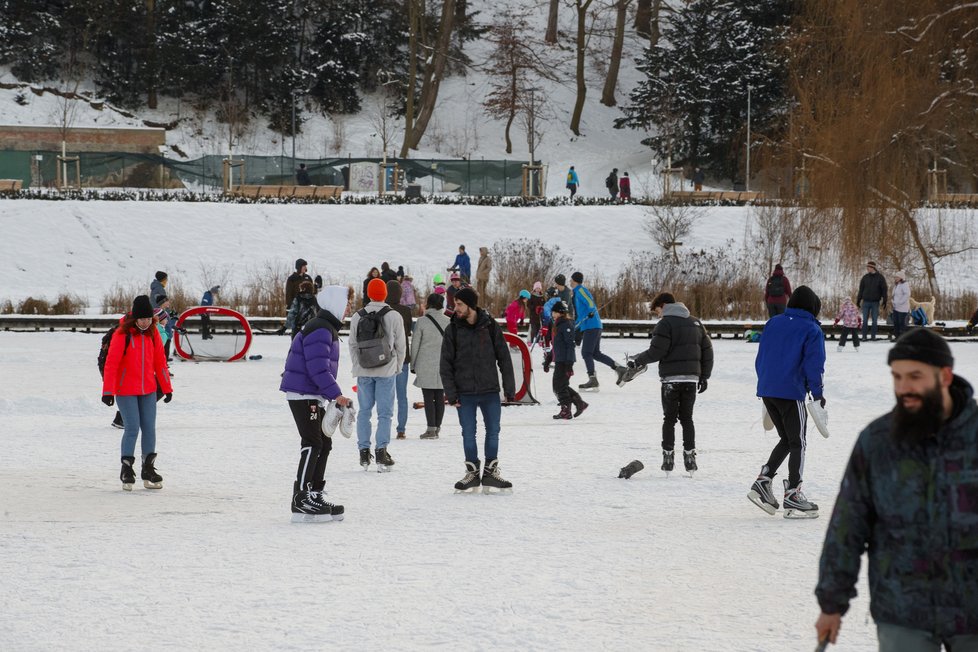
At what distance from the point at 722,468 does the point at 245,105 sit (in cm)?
5639

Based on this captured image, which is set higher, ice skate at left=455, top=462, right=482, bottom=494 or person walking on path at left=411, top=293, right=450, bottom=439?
person walking on path at left=411, top=293, right=450, bottom=439

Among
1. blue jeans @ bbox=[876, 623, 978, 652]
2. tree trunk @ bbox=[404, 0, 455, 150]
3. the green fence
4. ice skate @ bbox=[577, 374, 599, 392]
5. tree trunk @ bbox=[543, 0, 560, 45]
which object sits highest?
tree trunk @ bbox=[543, 0, 560, 45]

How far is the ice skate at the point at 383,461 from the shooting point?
1066 cm

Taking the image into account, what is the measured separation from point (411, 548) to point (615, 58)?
199 feet

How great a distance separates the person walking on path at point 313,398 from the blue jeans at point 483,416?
4.38 feet

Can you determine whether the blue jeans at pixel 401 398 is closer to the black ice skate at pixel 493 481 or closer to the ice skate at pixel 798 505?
the black ice skate at pixel 493 481

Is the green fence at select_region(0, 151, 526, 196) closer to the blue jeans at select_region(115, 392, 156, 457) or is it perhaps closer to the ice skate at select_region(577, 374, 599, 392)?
the ice skate at select_region(577, 374, 599, 392)

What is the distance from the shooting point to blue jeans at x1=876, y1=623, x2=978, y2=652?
3.41 m

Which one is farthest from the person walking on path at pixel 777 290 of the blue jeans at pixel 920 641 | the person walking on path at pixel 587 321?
the blue jeans at pixel 920 641

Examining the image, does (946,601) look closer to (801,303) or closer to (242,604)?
(242,604)

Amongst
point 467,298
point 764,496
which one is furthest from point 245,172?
point 764,496

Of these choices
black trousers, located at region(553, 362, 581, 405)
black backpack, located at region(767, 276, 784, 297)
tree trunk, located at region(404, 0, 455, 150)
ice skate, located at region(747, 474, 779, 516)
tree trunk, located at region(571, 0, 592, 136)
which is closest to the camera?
ice skate, located at region(747, 474, 779, 516)

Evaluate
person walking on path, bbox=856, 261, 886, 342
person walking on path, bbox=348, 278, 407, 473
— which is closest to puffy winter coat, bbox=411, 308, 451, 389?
person walking on path, bbox=348, 278, 407, 473

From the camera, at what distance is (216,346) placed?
73.2ft
